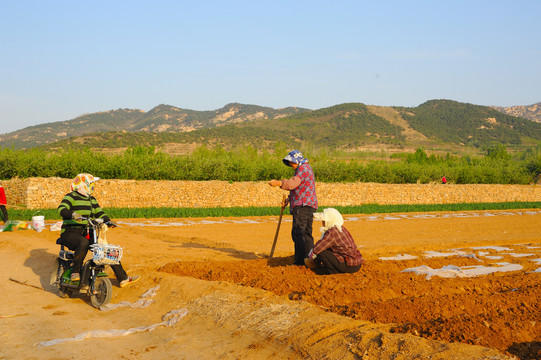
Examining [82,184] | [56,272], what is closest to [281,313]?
[82,184]

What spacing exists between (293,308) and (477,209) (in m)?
27.1

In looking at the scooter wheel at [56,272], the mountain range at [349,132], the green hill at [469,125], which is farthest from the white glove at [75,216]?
the green hill at [469,125]

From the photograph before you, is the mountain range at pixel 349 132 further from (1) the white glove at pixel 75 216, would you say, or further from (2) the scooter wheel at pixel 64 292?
(1) the white glove at pixel 75 216

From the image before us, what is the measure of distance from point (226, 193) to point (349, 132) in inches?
2645

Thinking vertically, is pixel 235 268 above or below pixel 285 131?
below

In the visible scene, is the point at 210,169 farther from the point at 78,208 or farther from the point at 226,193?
the point at 78,208

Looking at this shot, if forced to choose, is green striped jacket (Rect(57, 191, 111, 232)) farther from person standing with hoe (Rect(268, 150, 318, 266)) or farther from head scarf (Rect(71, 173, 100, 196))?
person standing with hoe (Rect(268, 150, 318, 266))

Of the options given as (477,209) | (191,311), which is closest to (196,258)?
(191,311)

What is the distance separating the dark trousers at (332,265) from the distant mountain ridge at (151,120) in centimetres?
12427

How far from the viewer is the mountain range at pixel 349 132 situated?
2891 inches

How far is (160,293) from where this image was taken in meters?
7.86

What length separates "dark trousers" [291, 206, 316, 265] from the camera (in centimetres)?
888

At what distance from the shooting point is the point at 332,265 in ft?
26.1

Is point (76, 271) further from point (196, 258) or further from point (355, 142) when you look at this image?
point (355, 142)
